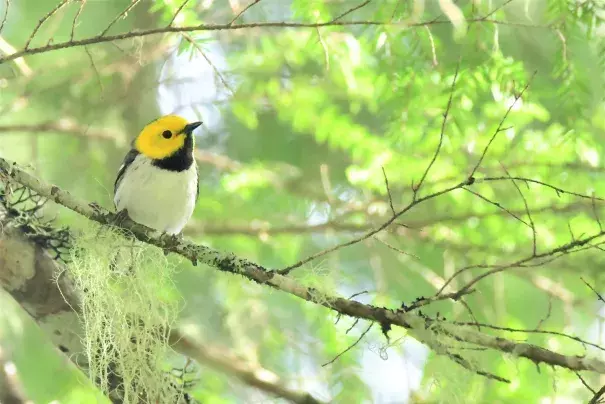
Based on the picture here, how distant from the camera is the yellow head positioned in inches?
120

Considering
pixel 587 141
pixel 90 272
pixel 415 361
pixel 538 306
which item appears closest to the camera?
pixel 90 272

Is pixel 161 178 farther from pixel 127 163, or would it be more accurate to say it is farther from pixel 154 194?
pixel 127 163

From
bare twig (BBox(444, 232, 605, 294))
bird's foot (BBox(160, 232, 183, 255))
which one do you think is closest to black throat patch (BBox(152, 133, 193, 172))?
bird's foot (BBox(160, 232, 183, 255))

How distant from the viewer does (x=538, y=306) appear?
4562 millimetres

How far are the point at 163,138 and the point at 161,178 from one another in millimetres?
203

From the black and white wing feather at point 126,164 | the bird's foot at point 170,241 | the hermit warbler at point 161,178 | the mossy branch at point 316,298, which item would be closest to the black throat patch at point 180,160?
the hermit warbler at point 161,178

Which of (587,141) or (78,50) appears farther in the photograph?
(78,50)

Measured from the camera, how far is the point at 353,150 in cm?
346

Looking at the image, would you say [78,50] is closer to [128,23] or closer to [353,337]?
[128,23]

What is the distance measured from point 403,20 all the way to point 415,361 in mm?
1272

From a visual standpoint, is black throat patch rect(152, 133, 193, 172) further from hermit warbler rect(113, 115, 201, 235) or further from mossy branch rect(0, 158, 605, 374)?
mossy branch rect(0, 158, 605, 374)

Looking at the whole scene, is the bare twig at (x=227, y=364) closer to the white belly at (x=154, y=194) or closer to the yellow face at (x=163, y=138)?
the white belly at (x=154, y=194)

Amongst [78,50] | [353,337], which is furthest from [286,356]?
[78,50]

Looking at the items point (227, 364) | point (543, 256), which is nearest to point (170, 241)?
point (543, 256)
